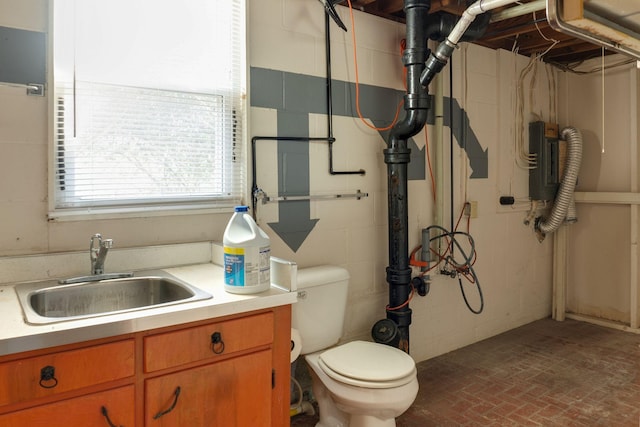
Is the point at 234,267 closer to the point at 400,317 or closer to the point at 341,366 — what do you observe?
the point at 341,366

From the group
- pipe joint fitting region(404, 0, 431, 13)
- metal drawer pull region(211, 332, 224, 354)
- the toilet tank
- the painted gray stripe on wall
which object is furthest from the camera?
pipe joint fitting region(404, 0, 431, 13)

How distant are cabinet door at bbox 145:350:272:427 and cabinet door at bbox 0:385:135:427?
61 mm

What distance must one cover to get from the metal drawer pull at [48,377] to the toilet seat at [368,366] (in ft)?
3.76

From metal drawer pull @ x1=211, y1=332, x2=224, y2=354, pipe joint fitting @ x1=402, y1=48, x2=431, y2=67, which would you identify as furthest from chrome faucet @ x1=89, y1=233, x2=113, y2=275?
pipe joint fitting @ x1=402, y1=48, x2=431, y2=67

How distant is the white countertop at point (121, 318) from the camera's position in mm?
1179

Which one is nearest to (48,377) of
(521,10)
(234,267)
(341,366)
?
(234,267)

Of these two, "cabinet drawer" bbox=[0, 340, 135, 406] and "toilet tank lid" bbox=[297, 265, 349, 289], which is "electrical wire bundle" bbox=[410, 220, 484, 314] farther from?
"cabinet drawer" bbox=[0, 340, 135, 406]

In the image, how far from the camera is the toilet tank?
2.26 m

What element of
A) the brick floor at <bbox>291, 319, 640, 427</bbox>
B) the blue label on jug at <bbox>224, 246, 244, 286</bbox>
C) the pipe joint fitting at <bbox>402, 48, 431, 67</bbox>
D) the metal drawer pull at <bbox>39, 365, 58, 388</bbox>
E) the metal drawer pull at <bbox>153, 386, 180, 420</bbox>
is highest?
the pipe joint fitting at <bbox>402, 48, 431, 67</bbox>

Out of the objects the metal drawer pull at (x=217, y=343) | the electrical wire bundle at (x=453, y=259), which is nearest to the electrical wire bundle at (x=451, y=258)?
the electrical wire bundle at (x=453, y=259)

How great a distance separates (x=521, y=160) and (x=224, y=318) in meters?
3.21

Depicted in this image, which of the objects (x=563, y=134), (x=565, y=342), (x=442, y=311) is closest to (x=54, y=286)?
(x=442, y=311)

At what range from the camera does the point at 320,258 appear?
2.62 metres

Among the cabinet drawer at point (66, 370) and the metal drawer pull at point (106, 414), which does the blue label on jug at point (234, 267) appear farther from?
the metal drawer pull at point (106, 414)
